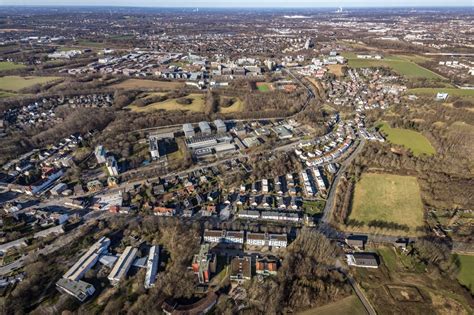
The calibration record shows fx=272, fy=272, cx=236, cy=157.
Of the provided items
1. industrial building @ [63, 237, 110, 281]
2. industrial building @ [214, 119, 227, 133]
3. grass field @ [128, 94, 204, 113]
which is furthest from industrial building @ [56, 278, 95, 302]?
grass field @ [128, 94, 204, 113]

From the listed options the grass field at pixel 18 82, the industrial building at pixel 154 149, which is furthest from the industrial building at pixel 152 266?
the grass field at pixel 18 82

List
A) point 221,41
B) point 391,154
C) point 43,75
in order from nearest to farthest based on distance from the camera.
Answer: point 391,154
point 43,75
point 221,41

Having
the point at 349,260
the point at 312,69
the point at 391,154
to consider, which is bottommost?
the point at 349,260

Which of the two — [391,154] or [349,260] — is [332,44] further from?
[349,260]

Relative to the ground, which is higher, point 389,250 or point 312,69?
point 312,69

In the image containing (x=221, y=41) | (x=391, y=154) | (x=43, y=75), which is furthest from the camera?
(x=221, y=41)

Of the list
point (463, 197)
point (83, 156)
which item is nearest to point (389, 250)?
point (463, 197)

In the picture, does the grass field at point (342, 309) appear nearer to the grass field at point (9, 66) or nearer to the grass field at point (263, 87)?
the grass field at point (263, 87)
